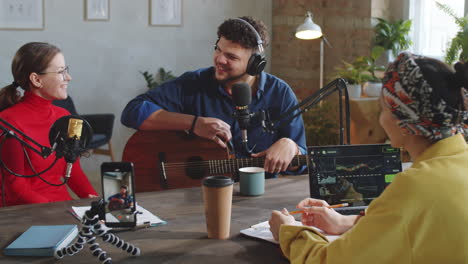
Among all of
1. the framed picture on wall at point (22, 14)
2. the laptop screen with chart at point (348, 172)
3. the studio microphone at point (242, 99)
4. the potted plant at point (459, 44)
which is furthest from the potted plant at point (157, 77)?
the laptop screen with chart at point (348, 172)

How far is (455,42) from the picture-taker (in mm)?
4125

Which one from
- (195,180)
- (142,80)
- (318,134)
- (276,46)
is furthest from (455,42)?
(142,80)

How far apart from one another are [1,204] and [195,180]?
0.82m

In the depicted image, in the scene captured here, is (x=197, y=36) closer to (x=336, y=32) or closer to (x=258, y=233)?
(x=336, y=32)

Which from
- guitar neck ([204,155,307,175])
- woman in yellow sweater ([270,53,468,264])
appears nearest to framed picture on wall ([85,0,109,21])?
guitar neck ([204,155,307,175])

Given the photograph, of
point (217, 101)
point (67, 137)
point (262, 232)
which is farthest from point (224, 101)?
point (67, 137)

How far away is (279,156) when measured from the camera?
2.30 meters

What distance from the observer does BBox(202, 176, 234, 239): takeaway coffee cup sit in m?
1.56

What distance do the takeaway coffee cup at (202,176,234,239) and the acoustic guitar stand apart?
739mm

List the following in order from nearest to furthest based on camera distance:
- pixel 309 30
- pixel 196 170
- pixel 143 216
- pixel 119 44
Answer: pixel 143 216 < pixel 196 170 < pixel 309 30 < pixel 119 44

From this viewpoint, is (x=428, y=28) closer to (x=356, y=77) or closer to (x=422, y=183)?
(x=356, y=77)

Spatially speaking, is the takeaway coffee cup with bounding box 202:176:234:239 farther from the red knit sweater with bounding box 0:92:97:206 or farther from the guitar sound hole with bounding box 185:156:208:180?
the red knit sweater with bounding box 0:92:97:206

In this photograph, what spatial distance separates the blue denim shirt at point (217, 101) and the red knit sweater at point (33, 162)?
1.23 ft

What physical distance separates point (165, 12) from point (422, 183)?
4.87 metres
